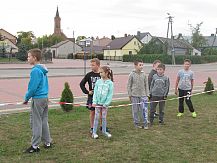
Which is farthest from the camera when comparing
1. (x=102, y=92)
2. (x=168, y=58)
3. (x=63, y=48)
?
(x=63, y=48)

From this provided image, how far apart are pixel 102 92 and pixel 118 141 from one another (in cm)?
99

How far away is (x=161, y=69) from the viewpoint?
25.1 ft

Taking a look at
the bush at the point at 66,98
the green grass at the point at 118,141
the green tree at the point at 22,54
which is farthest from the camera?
the green tree at the point at 22,54

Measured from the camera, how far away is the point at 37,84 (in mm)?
5305

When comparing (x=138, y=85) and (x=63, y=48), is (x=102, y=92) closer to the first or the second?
(x=138, y=85)

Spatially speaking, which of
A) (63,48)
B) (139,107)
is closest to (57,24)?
(63,48)

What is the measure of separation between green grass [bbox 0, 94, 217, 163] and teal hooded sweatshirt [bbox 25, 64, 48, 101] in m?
0.97

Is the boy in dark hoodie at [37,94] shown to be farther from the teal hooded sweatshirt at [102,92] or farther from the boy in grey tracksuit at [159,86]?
the boy in grey tracksuit at [159,86]

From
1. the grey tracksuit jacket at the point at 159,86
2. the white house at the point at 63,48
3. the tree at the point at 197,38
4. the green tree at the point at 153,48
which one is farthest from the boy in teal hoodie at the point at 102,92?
the white house at the point at 63,48

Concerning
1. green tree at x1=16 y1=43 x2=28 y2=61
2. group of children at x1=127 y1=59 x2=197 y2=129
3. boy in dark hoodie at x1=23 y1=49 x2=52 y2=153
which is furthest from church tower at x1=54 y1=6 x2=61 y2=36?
boy in dark hoodie at x1=23 y1=49 x2=52 y2=153

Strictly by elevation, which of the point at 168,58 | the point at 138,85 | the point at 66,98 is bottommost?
the point at 66,98

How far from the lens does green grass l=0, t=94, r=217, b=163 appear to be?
5227 mm

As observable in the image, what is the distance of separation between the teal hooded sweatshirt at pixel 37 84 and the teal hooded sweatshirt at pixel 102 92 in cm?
125

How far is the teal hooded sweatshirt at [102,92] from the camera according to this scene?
6379 millimetres
